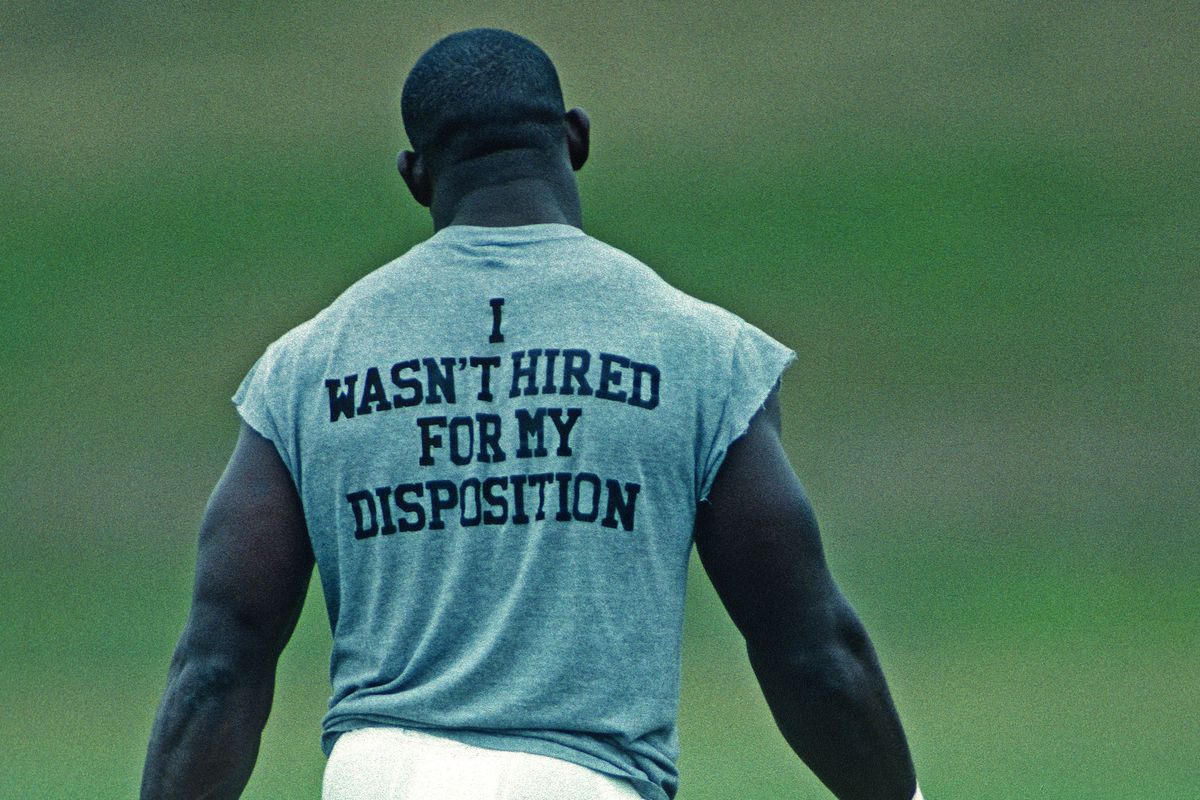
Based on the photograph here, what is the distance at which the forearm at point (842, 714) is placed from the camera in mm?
3529

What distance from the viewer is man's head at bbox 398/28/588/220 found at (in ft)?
11.9

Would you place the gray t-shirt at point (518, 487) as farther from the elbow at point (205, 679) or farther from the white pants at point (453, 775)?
the elbow at point (205, 679)

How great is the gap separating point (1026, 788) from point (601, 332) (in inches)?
327

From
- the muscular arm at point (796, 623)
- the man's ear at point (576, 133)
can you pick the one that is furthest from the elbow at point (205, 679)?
the man's ear at point (576, 133)

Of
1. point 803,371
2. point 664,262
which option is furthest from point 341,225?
point 803,371

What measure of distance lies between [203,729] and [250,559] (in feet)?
0.89

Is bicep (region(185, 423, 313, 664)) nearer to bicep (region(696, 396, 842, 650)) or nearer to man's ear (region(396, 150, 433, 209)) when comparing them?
man's ear (region(396, 150, 433, 209))

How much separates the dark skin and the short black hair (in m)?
0.03

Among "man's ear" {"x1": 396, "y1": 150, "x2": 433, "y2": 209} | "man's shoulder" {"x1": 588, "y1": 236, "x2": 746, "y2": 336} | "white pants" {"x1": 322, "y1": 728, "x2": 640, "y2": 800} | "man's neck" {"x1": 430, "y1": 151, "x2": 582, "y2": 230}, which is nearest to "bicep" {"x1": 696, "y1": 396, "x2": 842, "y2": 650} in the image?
"man's shoulder" {"x1": 588, "y1": 236, "x2": 746, "y2": 336}

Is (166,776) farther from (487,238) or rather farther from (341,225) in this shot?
(341,225)

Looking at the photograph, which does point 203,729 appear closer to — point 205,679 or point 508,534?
point 205,679

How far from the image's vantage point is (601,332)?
338cm

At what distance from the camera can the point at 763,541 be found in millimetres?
3418

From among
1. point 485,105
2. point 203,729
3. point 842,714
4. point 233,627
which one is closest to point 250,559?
point 233,627
